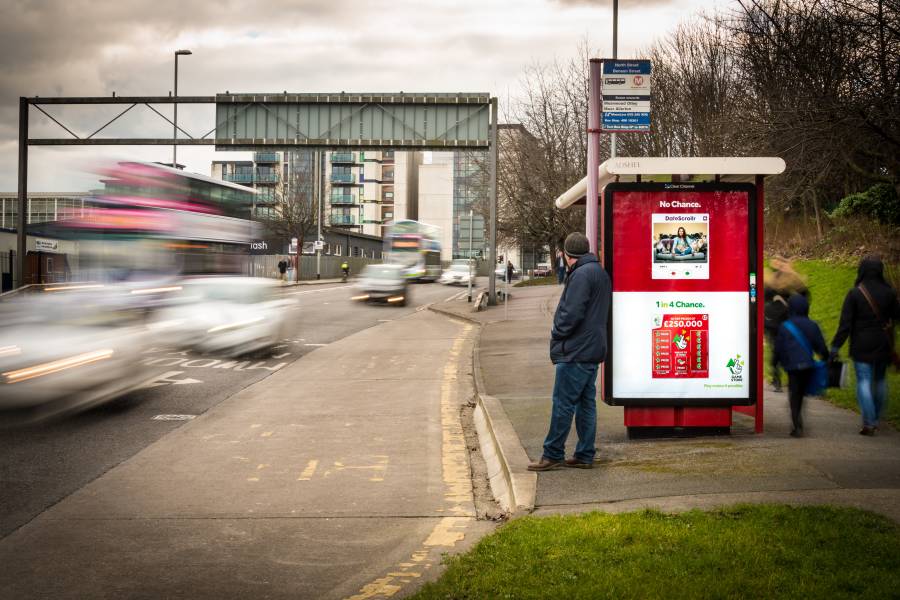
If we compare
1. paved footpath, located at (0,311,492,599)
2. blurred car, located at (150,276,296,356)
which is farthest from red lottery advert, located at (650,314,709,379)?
blurred car, located at (150,276,296,356)

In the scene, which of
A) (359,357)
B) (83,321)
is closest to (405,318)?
(359,357)

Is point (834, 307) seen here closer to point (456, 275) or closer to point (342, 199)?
point (456, 275)

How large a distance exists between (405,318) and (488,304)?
555 centimetres

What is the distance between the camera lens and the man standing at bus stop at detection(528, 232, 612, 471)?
7.43m

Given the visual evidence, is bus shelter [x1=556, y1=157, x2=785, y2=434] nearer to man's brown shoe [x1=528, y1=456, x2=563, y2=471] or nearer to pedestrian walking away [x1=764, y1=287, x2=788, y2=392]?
man's brown shoe [x1=528, y1=456, x2=563, y2=471]

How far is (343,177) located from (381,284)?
87741 mm

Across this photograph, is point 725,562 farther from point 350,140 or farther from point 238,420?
point 350,140

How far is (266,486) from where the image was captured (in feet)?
25.6

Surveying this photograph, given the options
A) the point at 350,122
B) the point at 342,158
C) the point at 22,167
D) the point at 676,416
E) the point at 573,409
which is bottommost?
the point at 676,416

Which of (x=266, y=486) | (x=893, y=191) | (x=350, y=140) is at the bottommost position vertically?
(x=266, y=486)

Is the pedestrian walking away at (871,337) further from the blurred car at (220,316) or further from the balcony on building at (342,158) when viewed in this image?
the balcony on building at (342,158)

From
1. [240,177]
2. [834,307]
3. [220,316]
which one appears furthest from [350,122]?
[240,177]

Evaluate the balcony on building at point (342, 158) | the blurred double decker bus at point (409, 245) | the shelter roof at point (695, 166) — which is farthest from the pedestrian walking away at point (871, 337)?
the balcony on building at point (342, 158)

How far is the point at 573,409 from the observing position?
24.9 ft
